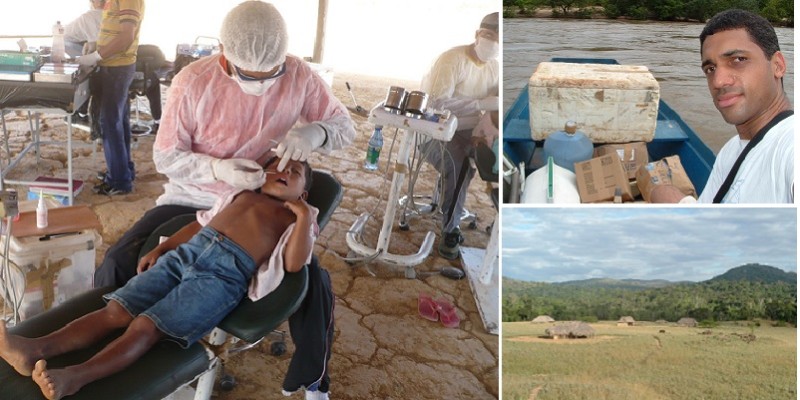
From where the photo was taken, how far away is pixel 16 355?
1666mm

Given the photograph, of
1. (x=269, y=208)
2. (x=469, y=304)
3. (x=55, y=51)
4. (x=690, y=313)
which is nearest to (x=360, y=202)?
(x=469, y=304)

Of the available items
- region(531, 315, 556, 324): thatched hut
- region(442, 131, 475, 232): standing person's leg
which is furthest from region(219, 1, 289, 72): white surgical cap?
region(442, 131, 475, 232): standing person's leg

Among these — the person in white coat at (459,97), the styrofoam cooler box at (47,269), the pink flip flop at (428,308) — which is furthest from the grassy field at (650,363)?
the person in white coat at (459,97)

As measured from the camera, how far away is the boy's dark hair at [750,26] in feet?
5.48

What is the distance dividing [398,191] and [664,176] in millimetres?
1638

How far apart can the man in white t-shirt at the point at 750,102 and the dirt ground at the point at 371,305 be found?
132cm

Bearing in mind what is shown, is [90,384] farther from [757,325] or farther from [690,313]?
[757,325]

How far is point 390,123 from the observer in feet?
9.94

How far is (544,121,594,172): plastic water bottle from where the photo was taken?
1.83 metres

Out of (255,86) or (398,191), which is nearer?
(255,86)

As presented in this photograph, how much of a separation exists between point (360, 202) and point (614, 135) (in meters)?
2.80

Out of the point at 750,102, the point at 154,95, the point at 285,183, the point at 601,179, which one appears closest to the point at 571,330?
the point at 601,179

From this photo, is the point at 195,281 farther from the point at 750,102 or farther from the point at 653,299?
the point at 750,102

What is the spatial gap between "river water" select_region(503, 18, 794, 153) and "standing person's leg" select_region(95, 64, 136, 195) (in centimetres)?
295
